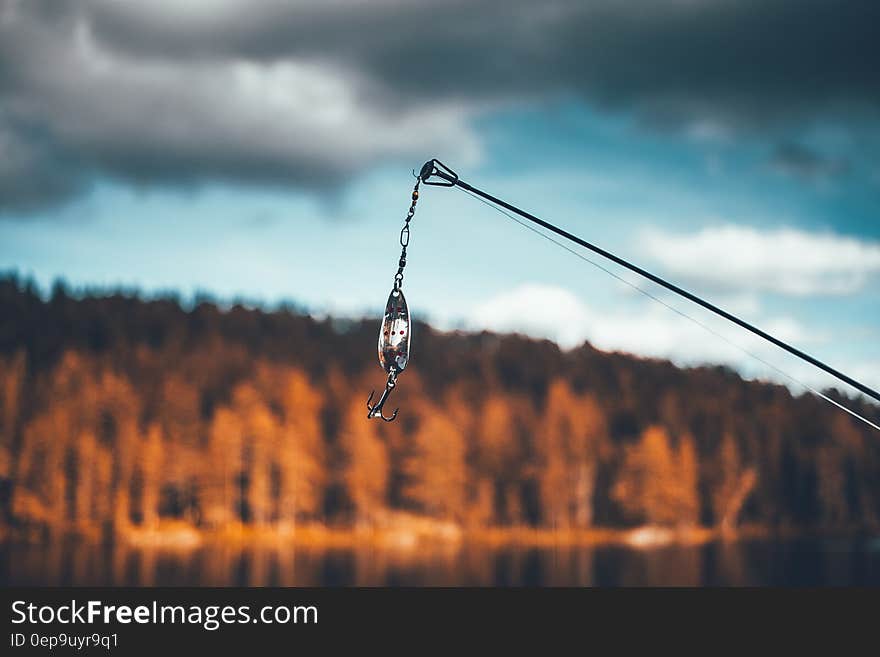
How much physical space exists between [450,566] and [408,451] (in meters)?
28.0

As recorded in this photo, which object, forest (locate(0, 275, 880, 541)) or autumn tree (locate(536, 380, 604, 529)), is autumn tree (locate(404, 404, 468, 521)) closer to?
forest (locate(0, 275, 880, 541))

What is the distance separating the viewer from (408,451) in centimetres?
8662

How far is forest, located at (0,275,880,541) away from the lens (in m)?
77.6

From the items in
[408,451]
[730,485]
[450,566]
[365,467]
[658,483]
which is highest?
[408,451]

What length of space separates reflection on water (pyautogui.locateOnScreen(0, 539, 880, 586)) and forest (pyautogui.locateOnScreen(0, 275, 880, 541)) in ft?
18.9

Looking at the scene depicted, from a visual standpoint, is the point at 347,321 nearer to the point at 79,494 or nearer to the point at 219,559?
the point at 79,494

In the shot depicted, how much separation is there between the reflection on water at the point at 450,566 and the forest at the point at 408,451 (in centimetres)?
577

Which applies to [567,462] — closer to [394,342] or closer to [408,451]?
[408,451]

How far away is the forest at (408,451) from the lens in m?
77.6

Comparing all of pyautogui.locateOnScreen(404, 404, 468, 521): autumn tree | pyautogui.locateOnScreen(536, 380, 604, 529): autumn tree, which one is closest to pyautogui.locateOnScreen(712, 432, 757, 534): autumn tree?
pyautogui.locateOnScreen(536, 380, 604, 529): autumn tree

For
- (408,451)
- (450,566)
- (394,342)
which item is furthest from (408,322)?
(408,451)

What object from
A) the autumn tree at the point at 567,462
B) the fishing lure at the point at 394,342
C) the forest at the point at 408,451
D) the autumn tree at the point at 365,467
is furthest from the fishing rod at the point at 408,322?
the autumn tree at the point at 567,462

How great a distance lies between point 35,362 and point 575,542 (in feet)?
192

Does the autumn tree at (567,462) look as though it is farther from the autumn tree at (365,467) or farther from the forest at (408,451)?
the autumn tree at (365,467)
